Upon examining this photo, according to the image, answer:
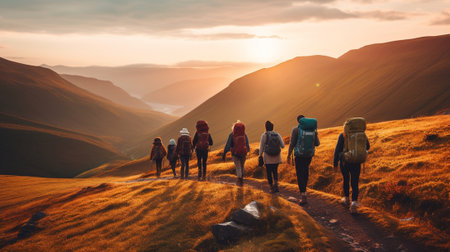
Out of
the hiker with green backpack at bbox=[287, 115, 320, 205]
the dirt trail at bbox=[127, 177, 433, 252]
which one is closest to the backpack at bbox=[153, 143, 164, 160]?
the dirt trail at bbox=[127, 177, 433, 252]

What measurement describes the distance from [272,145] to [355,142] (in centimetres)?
406

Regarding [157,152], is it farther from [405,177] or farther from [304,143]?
[405,177]

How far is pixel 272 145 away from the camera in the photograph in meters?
15.1

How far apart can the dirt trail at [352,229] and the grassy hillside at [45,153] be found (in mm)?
158086

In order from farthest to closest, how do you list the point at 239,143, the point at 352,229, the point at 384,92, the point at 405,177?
the point at 384,92, the point at 405,177, the point at 239,143, the point at 352,229

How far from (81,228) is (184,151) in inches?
322

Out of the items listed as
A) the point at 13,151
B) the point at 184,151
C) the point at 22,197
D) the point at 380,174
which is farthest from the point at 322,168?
the point at 13,151

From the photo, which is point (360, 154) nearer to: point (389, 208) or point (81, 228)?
point (389, 208)

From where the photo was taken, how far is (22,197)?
173 feet

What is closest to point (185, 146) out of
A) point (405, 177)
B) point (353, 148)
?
point (353, 148)

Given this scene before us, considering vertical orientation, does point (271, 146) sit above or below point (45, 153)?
above

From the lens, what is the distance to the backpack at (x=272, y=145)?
1508 centimetres

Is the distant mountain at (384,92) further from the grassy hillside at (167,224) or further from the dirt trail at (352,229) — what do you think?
the grassy hillside at (167,224)

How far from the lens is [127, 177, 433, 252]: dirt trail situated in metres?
10.4
